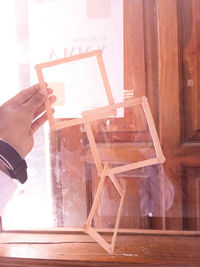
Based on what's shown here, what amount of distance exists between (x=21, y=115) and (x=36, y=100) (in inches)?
1.1

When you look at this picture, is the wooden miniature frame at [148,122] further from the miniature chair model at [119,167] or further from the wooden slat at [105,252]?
the wooden slat at [105,252]

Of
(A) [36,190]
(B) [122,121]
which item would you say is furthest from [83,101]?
(A) [36,190]

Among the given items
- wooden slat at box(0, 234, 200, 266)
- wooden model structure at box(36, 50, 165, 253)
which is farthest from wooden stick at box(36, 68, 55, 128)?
wooden slat at box(0, 234, 200, 266)

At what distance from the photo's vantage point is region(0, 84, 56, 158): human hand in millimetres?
406

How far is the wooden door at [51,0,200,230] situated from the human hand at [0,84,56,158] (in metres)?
0.07

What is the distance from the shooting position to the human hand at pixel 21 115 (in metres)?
0.41

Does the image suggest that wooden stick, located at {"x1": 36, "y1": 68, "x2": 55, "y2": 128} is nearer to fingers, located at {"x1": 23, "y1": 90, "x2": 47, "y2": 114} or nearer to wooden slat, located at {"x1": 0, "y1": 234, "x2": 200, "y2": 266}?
fingers, located at {"x1": 23, "y1": 90, "x2": 47, "y2": 114}

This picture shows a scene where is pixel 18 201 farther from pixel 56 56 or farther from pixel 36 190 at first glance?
pixel 56 56

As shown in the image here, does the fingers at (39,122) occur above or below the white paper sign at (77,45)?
below

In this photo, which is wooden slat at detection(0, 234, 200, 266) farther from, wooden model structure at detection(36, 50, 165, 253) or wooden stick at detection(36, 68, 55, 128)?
wooden stick at detection(36, 68, 55, 128)

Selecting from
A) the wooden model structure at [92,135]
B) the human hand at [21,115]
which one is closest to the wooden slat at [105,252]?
the wooden model structure at [92,135]

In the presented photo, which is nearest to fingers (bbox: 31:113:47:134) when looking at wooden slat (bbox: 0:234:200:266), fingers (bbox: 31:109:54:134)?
fingers (bbox: 31:109:54:134)

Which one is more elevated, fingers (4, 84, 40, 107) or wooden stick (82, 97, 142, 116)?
fingers (4, 84, 40, 107)

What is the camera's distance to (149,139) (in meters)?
0.47
